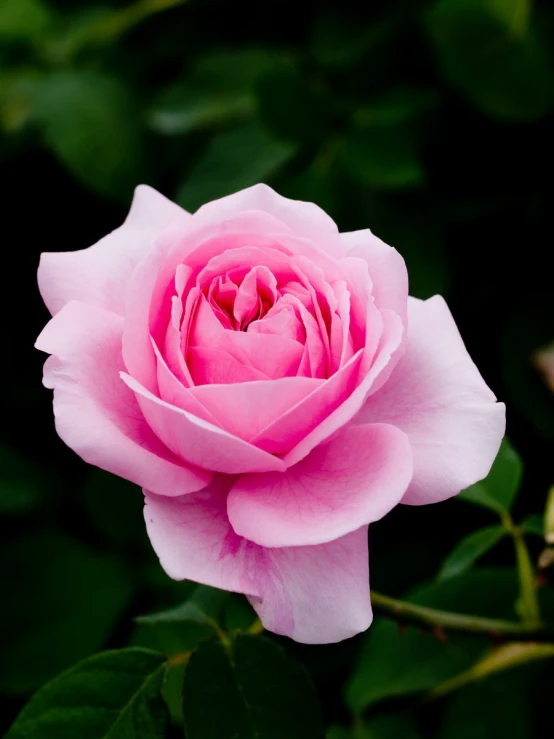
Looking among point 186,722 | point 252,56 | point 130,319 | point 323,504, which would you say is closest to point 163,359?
point 130,319

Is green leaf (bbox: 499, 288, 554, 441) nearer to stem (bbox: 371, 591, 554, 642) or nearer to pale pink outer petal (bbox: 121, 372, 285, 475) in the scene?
stem (bbox: 371, 591, 554, 642)

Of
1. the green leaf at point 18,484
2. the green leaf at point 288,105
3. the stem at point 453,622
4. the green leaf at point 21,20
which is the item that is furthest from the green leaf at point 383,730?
the green leaf at point 21,20

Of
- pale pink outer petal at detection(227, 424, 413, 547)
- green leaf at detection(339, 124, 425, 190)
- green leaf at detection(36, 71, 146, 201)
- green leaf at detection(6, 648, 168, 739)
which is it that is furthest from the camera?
green leaf at detection(36, 71, 146, 201)

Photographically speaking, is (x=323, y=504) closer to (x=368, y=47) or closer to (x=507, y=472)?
(x=507, y=472)

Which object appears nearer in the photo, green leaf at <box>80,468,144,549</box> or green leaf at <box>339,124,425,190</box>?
green leaf at <box>339,124,425,190</box>

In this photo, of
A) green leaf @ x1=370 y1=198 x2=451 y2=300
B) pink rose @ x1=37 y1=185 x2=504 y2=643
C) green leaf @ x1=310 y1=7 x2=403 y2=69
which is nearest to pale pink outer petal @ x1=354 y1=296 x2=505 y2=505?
pink rose @ x1=37 y1=185 x2=504 y2=643

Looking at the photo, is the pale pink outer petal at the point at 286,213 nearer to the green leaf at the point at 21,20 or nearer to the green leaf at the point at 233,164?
the green leaf at the point at 233,164
